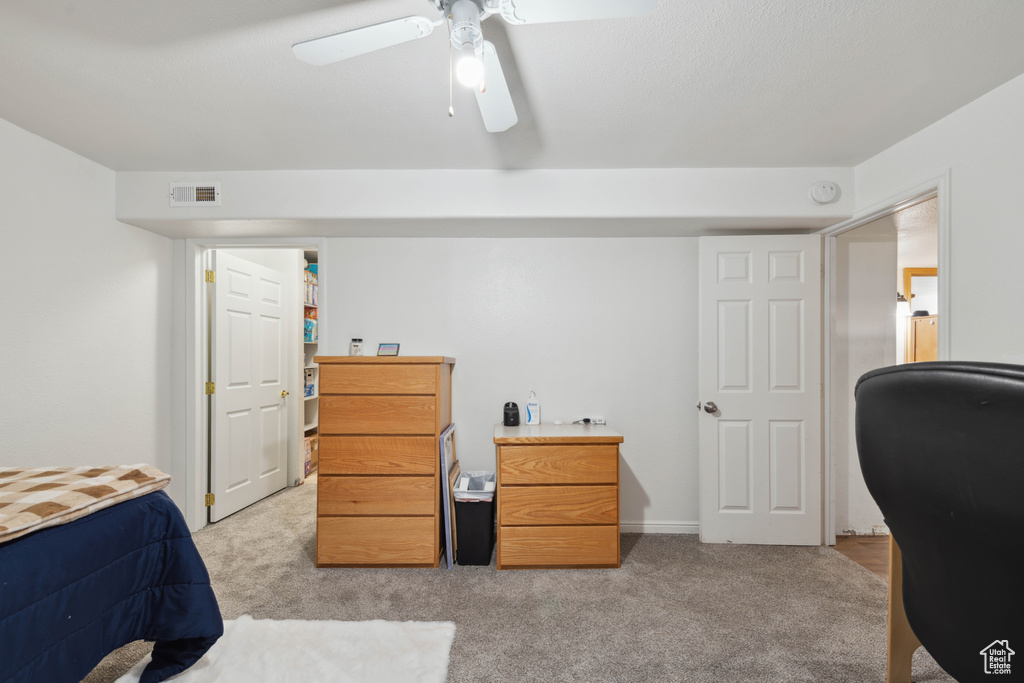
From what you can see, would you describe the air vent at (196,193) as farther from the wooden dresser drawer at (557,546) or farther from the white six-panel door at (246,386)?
the wooden dresser drawer at (557,546)

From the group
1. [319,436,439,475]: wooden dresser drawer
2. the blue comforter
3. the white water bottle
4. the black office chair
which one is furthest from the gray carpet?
the black office chair

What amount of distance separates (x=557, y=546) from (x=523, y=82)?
2.28m

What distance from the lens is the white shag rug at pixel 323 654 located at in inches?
69.1

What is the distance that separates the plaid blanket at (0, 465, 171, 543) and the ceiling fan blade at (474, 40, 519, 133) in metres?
1.63

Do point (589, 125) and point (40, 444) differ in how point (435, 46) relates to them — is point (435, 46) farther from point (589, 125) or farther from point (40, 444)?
point (40, 444)

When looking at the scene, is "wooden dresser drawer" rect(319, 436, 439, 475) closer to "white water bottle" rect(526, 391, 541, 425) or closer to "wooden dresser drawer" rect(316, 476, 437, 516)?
"wooden dresser drawer" rect(316, 476, 437, 516)

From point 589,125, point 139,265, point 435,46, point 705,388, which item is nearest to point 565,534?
point 705,388

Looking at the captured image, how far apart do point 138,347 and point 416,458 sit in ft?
6.14

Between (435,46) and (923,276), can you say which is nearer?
(435,46)

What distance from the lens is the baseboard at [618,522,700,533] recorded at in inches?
128

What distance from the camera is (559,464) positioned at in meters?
2.69

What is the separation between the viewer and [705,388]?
Result: 310 cm

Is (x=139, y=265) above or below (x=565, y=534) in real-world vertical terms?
above

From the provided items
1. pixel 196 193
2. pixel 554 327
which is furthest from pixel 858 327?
pixel 196 193
